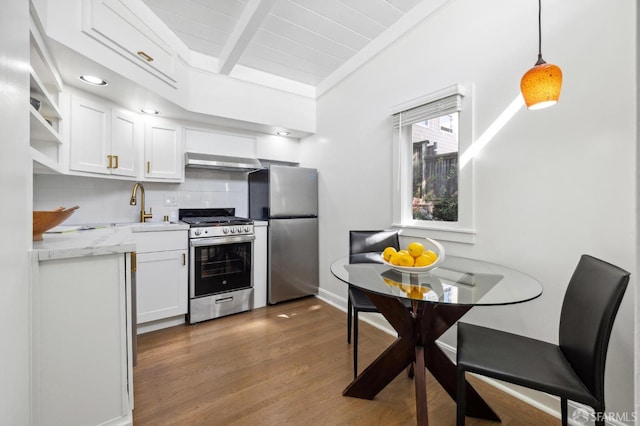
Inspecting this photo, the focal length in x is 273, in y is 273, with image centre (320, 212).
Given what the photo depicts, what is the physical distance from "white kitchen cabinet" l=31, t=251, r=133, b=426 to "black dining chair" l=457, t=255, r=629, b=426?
1602 mm

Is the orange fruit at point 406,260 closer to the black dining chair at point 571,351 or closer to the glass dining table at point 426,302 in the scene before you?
the glass dining table at point 426,302

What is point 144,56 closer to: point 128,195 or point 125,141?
point 125,141

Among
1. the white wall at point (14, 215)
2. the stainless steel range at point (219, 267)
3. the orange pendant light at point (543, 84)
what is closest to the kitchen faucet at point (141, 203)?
the stainless steel range at point (219, 267)

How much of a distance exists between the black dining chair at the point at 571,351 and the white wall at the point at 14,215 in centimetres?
164

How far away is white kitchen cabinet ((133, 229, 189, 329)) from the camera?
2492 millimetres

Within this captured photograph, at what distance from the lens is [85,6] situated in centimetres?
170

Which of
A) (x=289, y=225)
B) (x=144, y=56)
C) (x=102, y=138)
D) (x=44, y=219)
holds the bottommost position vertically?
(x=289, y=225)

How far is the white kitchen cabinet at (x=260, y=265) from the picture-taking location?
317 centimetres

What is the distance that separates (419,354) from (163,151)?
3.02 m

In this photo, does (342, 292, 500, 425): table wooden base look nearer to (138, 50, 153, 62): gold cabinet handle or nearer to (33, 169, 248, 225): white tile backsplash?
(138, 50, 153, 62): gold cabinet handle

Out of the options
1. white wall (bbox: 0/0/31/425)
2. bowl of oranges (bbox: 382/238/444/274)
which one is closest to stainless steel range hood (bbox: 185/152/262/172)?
white wall (bbox: 0/0/31/425)

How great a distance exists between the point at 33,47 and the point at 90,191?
153 centimetres

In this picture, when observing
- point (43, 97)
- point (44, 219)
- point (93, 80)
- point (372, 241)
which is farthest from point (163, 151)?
point (372, 241)

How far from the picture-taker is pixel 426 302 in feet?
3.94
